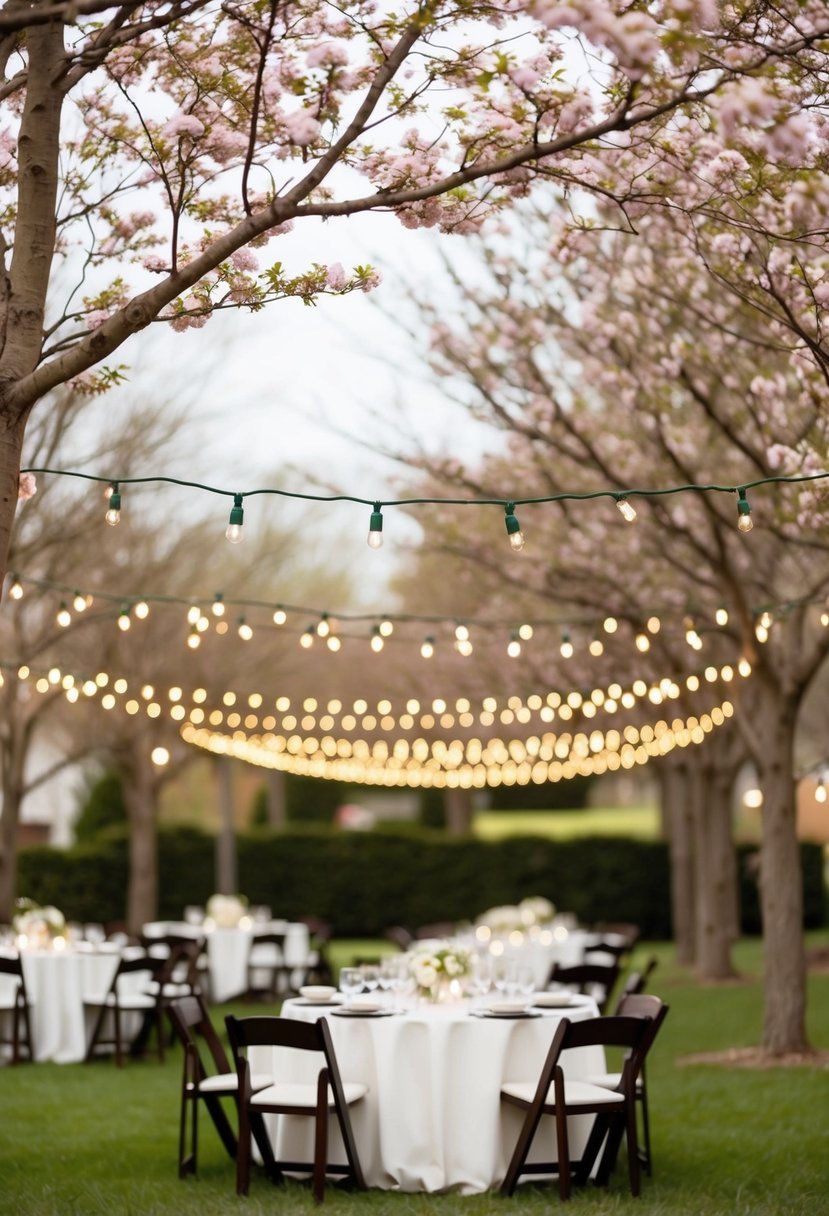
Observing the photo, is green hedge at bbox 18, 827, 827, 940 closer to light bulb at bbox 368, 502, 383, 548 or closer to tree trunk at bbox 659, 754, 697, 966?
tree trunk at bbox 659, 754, 697, 966

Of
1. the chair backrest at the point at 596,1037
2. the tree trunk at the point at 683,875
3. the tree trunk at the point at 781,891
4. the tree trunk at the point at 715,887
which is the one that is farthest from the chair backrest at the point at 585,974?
the tree trunk at the point at 683,875

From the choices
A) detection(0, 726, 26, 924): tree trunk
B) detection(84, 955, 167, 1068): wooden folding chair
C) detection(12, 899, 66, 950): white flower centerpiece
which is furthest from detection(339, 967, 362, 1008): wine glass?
detection(0, 726, 26, 924): tree trunk

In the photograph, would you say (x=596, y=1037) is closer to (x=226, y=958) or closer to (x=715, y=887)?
(x=226, y=958)

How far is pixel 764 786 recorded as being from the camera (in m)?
9.81

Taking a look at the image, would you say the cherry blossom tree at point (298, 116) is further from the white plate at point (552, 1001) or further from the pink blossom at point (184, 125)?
the white plate at point (552, 1001)

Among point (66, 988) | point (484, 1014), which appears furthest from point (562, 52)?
point (66, 988)

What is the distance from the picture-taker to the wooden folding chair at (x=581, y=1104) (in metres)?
5.81

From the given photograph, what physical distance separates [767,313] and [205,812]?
31243mm

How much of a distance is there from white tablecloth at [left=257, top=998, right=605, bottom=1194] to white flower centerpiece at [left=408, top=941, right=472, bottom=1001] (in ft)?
1.77

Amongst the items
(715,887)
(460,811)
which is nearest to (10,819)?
(715,887)

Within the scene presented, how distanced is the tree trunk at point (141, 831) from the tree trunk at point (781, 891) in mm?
8408

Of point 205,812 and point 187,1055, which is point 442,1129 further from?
point 205,812

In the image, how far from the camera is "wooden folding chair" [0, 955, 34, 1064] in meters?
9.93

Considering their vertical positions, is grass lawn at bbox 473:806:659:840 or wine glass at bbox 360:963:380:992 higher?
grass lawn at bbox 473:806:659:840
